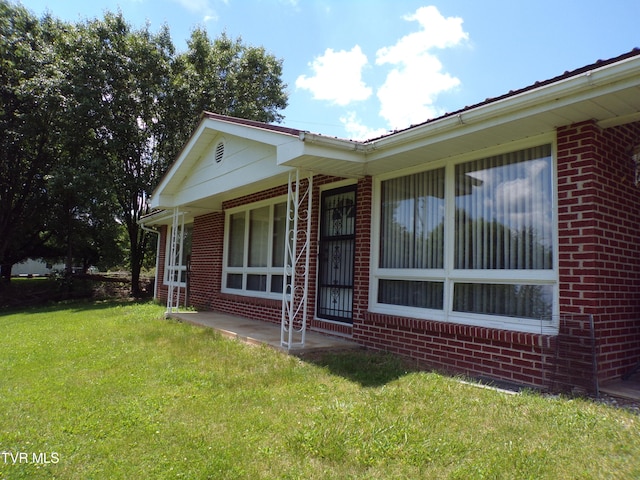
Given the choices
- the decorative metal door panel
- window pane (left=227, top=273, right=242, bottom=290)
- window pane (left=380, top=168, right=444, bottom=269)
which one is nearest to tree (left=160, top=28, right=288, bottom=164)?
window pane (left=227, top=273, right=242, bottom=290)

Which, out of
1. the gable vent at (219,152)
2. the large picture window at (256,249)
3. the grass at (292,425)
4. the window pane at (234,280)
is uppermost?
the gable vent at (219,152)

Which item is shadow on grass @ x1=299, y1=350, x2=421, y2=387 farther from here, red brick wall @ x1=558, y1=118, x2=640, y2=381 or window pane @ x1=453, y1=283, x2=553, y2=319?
red brick wall @ x1=558, y1=118, x2=640, y2=381

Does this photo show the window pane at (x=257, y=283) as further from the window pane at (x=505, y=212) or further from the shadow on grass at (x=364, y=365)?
the window pane at (x=505, y=212)

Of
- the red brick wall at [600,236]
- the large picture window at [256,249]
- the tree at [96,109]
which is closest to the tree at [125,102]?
the tree at [96,109]

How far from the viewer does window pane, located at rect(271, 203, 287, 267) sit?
8328 mm

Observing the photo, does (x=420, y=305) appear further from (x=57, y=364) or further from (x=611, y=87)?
(x=57, y=364)

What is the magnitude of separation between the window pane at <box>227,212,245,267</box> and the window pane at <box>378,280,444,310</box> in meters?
4.57

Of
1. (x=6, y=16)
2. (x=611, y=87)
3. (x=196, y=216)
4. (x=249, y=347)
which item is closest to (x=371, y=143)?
(x=611, y=87)

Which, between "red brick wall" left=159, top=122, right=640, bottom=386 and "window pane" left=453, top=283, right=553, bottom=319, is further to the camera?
"window pane" left=453, top=283, right=553, bottom=319

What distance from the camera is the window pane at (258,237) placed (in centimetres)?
884

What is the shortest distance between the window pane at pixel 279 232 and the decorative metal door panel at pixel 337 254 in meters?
1.36

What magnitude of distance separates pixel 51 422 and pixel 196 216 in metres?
8.70

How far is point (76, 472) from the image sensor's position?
261 centimetres

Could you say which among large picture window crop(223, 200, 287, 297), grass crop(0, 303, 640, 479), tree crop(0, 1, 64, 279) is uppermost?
tree crop(0, 1, 64, 279)
